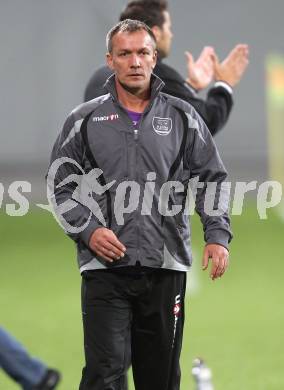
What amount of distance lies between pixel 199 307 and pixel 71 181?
494 centimetres

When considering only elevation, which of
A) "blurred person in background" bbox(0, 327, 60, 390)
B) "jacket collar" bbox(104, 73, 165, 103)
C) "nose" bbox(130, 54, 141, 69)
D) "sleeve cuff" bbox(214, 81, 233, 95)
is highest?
"sleeve cuff" bbox(214, 81, 233, 95)

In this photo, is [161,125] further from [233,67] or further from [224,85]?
[233,67]

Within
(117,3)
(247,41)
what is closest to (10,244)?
(117,3)

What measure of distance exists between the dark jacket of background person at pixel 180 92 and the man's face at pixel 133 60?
0.94 metres

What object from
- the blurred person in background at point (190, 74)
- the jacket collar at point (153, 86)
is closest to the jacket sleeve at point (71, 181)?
the jacket collar at point (153, 86)

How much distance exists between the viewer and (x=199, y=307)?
1045 cm

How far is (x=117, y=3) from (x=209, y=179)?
574 inches

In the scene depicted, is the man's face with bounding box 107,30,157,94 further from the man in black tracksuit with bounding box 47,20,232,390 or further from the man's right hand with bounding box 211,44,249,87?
the man's right hand with bounding box 211,44,249,87

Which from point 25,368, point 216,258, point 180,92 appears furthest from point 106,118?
point 25,368

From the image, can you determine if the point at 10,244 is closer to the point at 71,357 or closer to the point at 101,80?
the point at 71,357

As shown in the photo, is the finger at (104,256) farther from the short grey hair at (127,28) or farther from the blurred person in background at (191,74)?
the blurred person in background at (191,74)

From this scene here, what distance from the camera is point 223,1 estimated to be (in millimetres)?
21031

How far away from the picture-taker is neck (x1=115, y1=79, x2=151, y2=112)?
18.7 feet

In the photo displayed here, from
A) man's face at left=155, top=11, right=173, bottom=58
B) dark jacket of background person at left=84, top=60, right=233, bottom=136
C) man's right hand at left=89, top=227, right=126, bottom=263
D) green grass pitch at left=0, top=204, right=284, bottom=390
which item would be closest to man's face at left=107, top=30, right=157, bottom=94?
man's right hand at left=89, top=227, right=126, bottom=263
